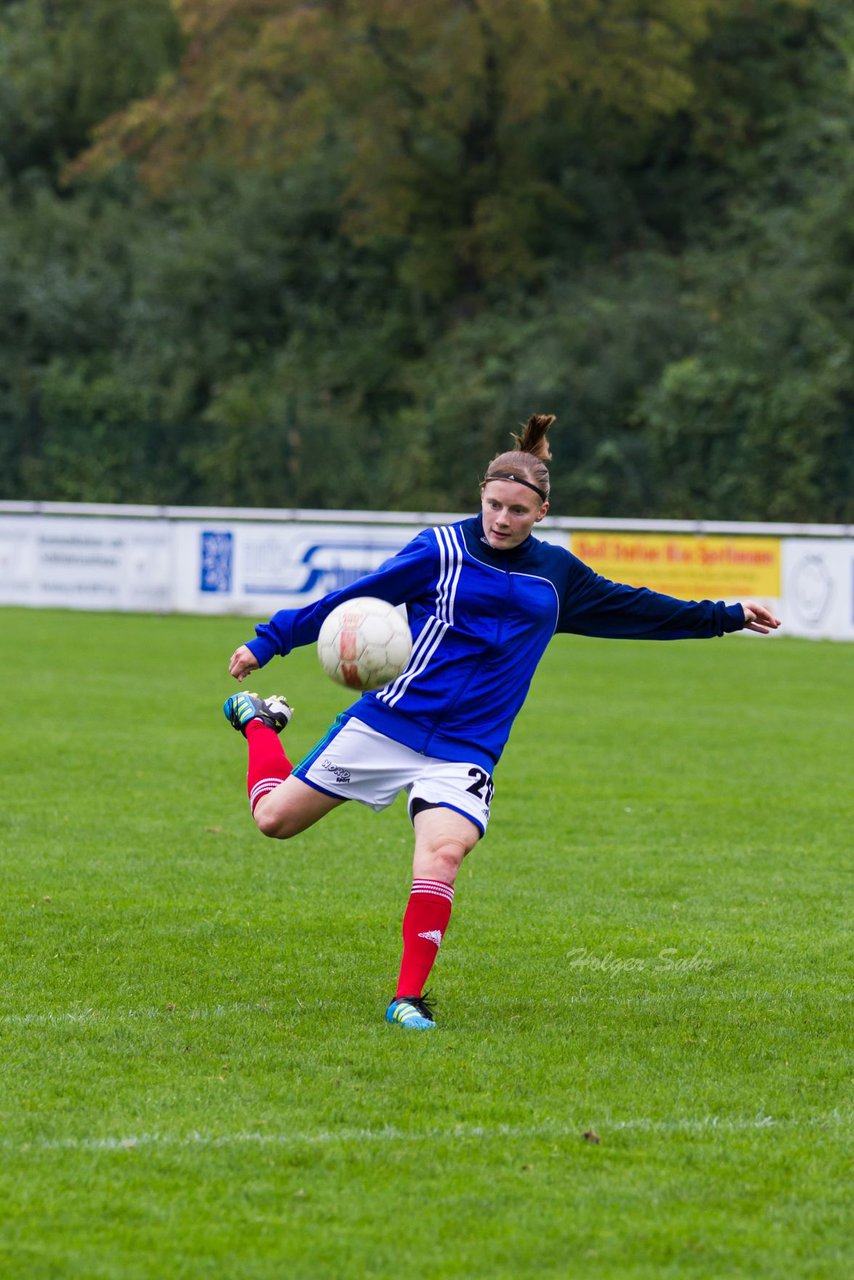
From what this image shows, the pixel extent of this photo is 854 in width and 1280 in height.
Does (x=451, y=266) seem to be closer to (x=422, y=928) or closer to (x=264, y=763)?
(x=264, y=763)

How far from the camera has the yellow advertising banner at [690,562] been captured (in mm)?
22703

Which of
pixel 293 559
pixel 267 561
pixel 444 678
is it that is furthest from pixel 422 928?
pixel 267 561

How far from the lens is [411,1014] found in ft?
19.2

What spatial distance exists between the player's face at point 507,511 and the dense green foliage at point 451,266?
2471cm

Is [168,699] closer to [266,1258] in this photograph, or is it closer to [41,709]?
[41,709]

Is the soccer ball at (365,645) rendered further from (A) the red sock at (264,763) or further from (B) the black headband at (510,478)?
(A) the red sock at (264,763)

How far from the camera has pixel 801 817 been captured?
10.6 m

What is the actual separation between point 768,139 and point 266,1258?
3824cm

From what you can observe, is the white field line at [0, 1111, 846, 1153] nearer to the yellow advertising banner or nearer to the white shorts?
the white shorts

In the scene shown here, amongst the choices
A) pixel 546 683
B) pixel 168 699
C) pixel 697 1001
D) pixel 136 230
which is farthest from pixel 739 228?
pixel 697 1001

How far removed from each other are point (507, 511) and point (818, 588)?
678 inches

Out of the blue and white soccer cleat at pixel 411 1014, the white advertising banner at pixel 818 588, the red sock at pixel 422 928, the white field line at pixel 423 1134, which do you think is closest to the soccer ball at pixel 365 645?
the red sock at pixel 422 928

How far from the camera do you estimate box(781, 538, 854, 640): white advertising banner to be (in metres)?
22.2

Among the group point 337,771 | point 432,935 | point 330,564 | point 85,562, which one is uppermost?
point 337,771
